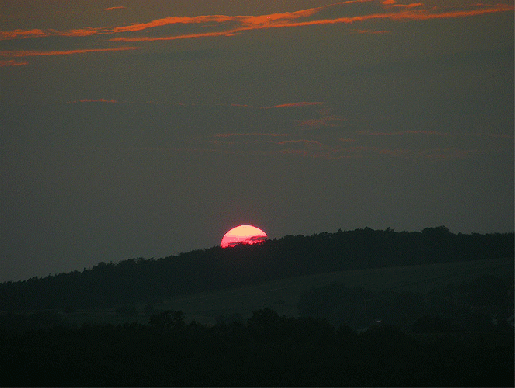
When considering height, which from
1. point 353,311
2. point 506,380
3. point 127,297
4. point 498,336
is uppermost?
point 127,297

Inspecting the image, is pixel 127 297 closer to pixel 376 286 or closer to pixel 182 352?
pixel 376 286

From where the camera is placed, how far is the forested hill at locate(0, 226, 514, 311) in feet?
289

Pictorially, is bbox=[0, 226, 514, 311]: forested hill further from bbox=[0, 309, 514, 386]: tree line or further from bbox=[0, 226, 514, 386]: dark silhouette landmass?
bbox=[0, 309, 514, 386]: tree line

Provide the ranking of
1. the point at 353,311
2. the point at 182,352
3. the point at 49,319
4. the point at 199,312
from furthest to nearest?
the point at 199,312 → the point at 353,311 → the point at 49,319 → the point at 182,352

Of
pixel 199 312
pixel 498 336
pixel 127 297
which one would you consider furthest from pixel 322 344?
pixel 127 297

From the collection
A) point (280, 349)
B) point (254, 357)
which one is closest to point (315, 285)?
point (280, 349)

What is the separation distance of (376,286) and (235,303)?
14938 mm

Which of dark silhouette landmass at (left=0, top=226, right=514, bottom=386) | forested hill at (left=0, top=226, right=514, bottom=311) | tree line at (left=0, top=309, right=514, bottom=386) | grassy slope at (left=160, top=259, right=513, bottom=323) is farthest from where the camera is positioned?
forested hill at (left=0, top=226, right=514, bottom=311)

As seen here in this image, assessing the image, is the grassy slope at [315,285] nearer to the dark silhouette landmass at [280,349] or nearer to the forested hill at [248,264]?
the forested hill at [248,264]

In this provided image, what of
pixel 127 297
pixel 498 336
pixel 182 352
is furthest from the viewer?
pixel 127 297

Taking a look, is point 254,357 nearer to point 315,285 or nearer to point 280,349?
point 280,349

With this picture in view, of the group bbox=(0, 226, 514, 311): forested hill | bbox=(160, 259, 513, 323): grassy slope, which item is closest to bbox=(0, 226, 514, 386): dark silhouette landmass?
bbox=(160, 259, 513, 323): grassy slope

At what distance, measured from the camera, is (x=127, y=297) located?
8938cm

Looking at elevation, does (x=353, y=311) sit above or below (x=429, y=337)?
above
